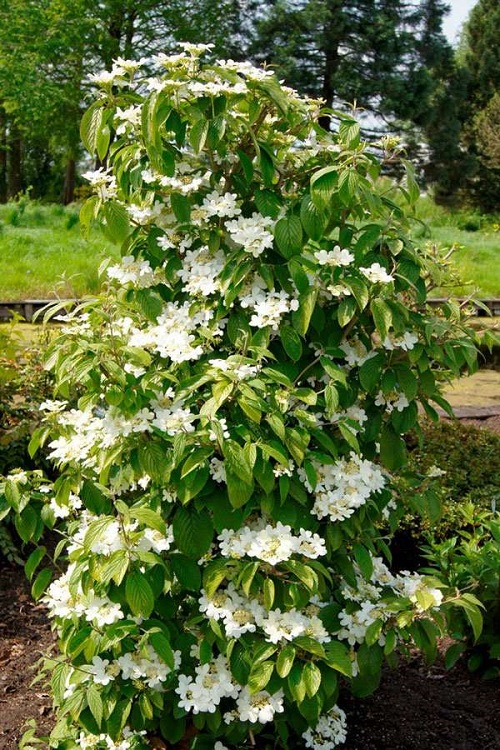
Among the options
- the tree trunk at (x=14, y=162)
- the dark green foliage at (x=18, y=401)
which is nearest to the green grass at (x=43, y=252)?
the dark green foliage at (x=18, y=401)

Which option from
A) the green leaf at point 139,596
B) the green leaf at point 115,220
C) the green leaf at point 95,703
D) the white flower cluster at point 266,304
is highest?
the green leaf at point 115,220

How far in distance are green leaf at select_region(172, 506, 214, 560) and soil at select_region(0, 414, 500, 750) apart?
34.4 inches

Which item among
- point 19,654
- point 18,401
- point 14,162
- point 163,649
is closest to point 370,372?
point 163,649

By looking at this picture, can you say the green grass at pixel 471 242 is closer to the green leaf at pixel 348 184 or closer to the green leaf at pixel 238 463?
the green leaf at pixel 348 184

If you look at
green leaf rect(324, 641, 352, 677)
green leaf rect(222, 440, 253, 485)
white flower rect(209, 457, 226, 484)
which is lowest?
green leaf rect(324, 641, 352, 677)

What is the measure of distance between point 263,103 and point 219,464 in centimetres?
93

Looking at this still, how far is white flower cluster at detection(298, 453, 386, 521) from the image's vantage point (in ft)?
6.62

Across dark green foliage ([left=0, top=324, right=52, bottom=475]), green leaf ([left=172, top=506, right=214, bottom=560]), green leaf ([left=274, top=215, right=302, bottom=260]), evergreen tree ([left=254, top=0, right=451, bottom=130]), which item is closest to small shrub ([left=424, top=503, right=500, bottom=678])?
green leaf ([left=172, top=506, right=214, bottom=560])

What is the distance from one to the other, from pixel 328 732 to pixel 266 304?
1.19 m

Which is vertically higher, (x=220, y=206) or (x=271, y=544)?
(x=220, y=206)

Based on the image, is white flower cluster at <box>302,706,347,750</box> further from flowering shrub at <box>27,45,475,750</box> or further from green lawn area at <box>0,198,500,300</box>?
green lawn area at <box>0,198,500,300</box>

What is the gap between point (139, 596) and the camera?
1805 millimetres

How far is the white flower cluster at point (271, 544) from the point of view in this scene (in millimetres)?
1864

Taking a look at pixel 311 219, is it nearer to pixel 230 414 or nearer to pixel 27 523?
pixel 230 414
